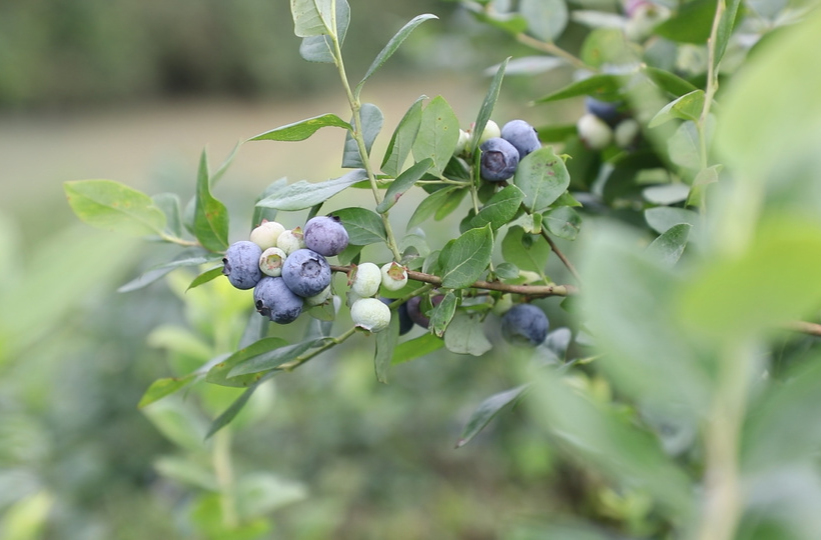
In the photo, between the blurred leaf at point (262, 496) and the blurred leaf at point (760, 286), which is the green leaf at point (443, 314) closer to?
the blurred leaf at point (760, 286)

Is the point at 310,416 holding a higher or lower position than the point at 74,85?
higher

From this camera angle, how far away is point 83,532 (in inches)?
→ 55.3

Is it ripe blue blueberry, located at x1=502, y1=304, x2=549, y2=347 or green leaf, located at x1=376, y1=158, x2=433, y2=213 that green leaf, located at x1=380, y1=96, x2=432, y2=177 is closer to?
green leaf, located at x1=376, y1=158, x2=433, y2=213

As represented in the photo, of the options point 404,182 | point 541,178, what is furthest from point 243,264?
point 541,178

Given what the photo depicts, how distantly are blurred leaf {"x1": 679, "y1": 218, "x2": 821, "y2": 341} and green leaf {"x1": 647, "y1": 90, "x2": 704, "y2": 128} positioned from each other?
1.06 ft

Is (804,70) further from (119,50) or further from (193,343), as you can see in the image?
(119,50)

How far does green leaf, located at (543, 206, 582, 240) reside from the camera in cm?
54

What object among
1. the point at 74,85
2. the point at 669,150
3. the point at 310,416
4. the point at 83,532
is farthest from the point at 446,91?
the point at 74,85

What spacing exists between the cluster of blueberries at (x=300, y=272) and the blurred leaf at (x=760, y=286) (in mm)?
305

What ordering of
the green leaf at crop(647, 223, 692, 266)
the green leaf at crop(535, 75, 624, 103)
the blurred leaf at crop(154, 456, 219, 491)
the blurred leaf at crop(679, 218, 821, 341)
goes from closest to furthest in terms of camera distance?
the blurred leaf at crop(679, 218, 821, 341) → the green leaf at crop(647, 223, 692, 266) → the green leaf at crop(535, 75, 624, 103) → the blurred leaf at crop(154, 456, 219, 491)

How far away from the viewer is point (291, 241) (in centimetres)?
48

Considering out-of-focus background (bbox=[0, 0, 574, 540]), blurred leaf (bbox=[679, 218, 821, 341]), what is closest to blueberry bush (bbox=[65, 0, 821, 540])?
blurred leaf (bbox=[679, 218, 821, 341])

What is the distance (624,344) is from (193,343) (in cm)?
77

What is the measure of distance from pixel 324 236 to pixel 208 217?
0.48 ft
